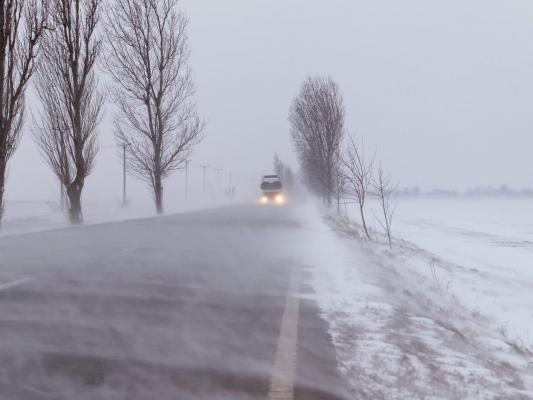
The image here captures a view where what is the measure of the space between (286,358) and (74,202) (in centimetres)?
1893

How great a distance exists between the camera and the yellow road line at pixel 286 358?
3231 mm

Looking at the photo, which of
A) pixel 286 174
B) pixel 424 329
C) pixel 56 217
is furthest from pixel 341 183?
pixel 286 174

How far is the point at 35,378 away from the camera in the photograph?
3223mm

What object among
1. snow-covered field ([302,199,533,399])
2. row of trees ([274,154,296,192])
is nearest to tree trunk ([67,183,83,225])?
snow-covered field ([302,199,533,399])

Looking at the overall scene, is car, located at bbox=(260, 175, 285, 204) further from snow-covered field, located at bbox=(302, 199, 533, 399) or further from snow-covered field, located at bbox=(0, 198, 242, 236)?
snow-covered field, located at bbox=(302, 199, 533, 399)

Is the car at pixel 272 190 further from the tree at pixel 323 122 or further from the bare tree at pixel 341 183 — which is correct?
the bare tree at pixel 341 183

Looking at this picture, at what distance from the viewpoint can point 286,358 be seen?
12.7 feet

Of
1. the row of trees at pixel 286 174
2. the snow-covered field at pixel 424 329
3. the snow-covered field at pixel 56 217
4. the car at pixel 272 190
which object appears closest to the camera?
the snow-covered field at pixel 424 329

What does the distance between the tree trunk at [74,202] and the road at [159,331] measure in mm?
12463

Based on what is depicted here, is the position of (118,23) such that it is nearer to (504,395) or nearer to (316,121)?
(316,121)

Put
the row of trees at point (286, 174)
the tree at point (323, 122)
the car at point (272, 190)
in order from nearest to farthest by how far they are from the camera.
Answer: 1. the tree at point (323, 122)
2. the car at point (272, 190)
3. the row of trees at point (286, 174)

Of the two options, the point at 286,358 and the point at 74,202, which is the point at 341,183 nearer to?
the point at 74,202

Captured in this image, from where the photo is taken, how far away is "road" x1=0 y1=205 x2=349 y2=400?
3.22 meters

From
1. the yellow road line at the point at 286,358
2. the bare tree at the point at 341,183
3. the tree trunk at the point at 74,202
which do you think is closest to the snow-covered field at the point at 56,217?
the tree trunk at the point at 74,202
